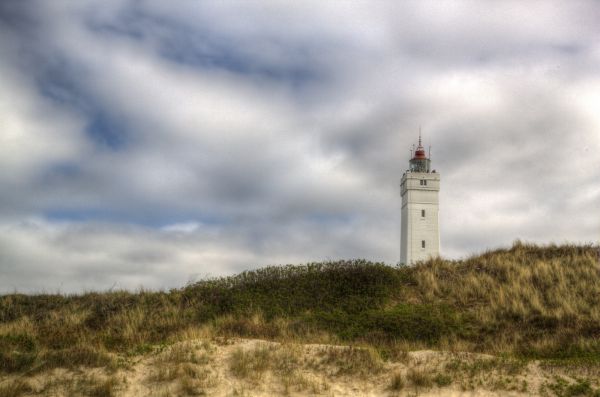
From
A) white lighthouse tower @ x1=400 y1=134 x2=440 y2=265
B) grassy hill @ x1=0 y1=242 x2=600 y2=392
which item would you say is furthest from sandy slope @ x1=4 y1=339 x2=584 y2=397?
white lighthouse tower @ x1=400 y1=134 x2=440 y2=265

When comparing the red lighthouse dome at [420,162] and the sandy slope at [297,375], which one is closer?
the sandy slope at [297,375]

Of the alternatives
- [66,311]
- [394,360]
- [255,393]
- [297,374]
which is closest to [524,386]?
[394,360]

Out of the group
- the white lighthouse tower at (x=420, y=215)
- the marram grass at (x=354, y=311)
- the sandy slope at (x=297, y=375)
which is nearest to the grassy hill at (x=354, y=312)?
the marram grass at (x=354, y=311)

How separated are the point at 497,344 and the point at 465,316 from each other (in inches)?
90.7

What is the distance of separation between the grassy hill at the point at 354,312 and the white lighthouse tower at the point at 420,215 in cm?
2192

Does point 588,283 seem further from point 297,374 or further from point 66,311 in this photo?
point 66,311

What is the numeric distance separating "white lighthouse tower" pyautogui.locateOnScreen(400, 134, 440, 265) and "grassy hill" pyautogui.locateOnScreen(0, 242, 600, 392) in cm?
2192

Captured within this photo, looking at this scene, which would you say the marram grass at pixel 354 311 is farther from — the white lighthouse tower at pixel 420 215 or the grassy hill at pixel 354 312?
the white lighthouse tower at pixel 420 215

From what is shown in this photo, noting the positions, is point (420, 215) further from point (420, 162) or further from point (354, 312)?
point (354, 312)

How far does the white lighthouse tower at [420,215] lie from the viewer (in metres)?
47.0

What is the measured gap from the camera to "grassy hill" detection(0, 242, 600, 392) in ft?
49.2

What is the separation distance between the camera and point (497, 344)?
16.2m

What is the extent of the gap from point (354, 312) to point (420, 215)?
3001cm

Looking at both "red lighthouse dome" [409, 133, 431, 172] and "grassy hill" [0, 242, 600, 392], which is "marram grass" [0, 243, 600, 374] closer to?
"grassy hill" [0, 242, 600, 392]
